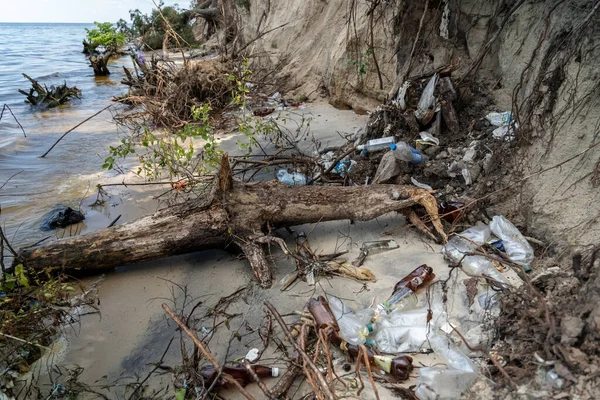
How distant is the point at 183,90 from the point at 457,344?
20.6 feet

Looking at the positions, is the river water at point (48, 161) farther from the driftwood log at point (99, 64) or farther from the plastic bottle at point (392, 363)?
the plastic bottle at point (392, 363)

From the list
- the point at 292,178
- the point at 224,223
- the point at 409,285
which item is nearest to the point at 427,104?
the point at 292,178

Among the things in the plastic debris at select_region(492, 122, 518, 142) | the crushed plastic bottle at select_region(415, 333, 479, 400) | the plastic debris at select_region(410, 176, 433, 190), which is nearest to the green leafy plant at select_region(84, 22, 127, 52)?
the plastic debris at select_region(410, 176, 433, 190)

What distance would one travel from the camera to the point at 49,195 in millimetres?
4785

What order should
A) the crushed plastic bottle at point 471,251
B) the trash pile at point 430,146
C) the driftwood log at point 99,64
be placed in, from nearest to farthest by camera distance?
the crushed plastic bottle at point 471,251, the trash pile at point 430,146, the driftwood log at point 99,64

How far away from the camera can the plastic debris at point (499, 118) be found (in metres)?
3.55

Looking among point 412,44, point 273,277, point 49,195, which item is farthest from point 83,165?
point 412,44

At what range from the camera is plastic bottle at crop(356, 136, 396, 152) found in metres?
4.19

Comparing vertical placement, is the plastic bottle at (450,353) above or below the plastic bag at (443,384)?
below

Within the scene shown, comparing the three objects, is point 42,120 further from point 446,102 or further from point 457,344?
point 457,344

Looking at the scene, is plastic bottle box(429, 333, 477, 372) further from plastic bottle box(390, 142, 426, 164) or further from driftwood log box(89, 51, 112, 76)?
driftwood log box(89, 51, 112, 76)

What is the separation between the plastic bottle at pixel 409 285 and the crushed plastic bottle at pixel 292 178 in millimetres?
1845

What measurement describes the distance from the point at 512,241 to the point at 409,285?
89 centimetres

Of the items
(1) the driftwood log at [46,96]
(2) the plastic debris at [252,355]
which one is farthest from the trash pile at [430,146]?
(1) the driftwood log at [46,96]
